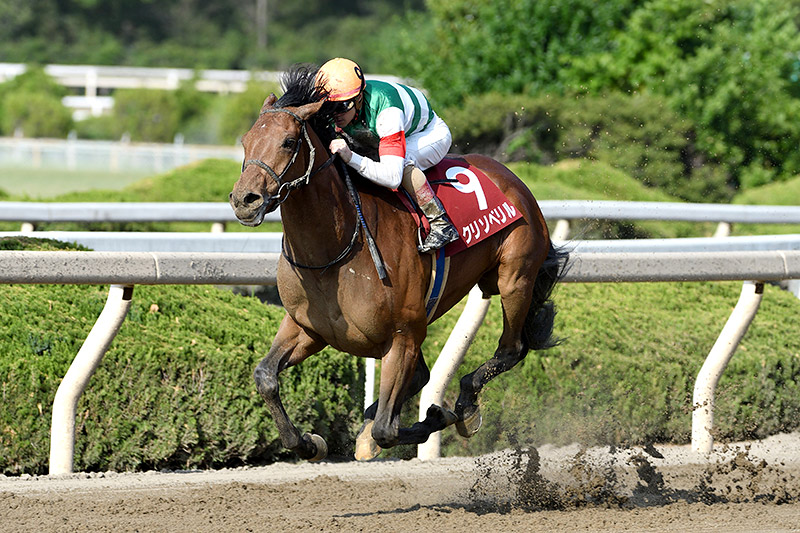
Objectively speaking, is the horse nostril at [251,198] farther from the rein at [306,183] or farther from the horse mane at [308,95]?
the horse mane at [308,95]

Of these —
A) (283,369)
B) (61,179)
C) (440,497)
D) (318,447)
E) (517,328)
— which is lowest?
(440,497)

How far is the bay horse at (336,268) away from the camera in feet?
13.9

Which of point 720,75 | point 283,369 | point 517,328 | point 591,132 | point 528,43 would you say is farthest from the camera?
point 528,43

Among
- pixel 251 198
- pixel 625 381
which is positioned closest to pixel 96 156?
pixel 625 381

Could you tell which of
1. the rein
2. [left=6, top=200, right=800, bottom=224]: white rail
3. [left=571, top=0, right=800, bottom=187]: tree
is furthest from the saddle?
[left=571, top=0, right=800, bottom=187]: tree

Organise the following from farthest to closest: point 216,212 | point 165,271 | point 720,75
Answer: point 720,75 < point 216,212 < point 165,271

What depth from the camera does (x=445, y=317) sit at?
658cm

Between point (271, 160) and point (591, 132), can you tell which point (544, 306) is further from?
point (591, 132)

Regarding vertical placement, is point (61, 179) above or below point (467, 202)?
above

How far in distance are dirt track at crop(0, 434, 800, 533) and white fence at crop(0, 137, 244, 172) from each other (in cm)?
2286

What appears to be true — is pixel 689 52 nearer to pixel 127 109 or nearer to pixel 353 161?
pixel 353 161

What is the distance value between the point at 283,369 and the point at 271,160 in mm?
1053

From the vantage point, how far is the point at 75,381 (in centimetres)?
491

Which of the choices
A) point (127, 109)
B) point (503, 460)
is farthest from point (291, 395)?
point (127, 109)
